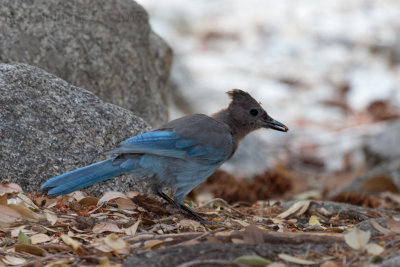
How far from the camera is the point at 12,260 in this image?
2.90 m

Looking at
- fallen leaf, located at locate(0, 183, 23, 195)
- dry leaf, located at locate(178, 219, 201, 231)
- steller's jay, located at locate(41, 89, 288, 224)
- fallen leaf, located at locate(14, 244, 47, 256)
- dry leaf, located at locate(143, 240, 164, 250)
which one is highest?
steller's jay, located at locate(41, 89, 288, 224)

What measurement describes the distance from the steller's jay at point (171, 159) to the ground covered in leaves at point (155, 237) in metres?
0.15

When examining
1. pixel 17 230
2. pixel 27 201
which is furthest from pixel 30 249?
pixel 27 201

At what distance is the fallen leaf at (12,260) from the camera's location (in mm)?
2875

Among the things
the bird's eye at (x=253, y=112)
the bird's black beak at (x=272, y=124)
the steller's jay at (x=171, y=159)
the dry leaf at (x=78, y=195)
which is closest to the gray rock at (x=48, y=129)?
the dry leaf at (x=78, y=195)

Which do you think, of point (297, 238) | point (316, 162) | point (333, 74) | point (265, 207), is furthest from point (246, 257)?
point (333, 74)

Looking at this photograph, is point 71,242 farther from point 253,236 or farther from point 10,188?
point 10,188

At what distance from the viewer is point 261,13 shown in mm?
15016

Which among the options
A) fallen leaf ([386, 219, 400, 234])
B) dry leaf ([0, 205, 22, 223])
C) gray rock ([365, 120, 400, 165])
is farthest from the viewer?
gray rock ([365, 120, 400, 165])

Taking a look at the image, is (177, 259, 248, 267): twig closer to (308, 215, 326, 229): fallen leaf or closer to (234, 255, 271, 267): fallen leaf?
(234, 255, 271, 267): fallen leaf

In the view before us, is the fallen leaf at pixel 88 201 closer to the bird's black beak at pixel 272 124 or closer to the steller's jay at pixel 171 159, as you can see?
the steller's jay at pixel 171 159

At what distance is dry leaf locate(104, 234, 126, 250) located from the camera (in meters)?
2.93

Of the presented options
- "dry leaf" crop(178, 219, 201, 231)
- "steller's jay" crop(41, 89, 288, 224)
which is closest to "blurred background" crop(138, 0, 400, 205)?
"steller's jay" crop(41, 89, 288, 224)

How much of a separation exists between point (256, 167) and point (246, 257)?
18.6ft
